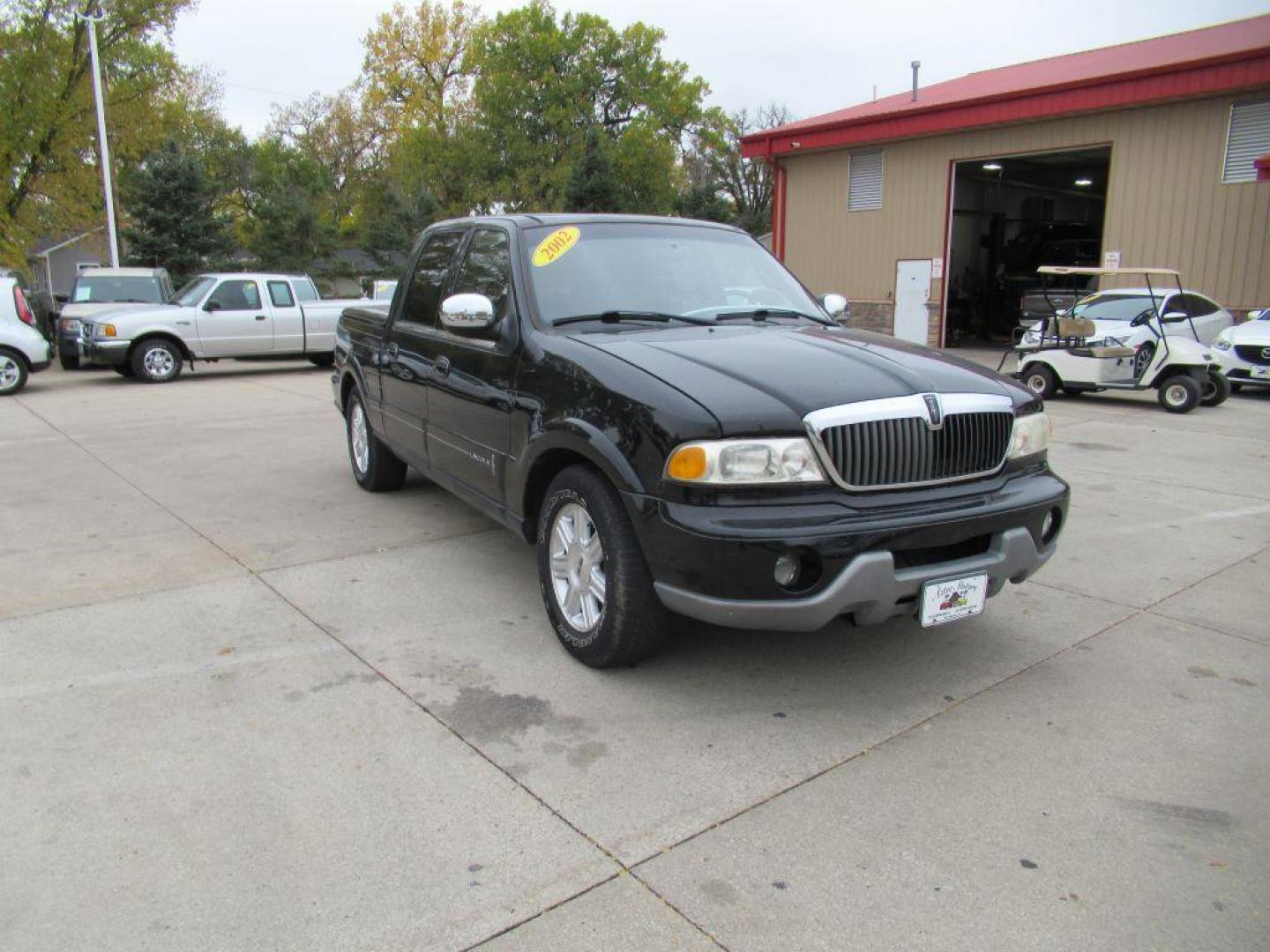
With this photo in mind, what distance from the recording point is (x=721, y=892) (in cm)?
252

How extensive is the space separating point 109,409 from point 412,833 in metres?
10.8

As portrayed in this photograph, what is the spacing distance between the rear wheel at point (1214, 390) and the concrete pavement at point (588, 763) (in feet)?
25.9

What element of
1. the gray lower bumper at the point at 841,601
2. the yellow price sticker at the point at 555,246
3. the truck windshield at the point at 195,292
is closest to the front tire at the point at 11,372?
the truck windshield at the point at 195,292

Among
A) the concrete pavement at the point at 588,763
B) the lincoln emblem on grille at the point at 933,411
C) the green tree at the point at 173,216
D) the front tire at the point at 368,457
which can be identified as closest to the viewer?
the concrete pavement at the point at 588,763

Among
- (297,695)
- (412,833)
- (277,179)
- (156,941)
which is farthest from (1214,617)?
(277,179)

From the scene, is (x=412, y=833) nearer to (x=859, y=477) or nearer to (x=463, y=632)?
(x=463, y=632)

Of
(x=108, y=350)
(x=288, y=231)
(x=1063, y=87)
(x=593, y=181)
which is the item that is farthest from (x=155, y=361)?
(x=288, y=231)

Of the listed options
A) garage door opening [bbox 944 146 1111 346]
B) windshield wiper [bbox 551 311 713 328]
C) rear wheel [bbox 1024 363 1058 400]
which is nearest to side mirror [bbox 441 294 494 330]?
windshield wiper [bbox 551 311 713 328]

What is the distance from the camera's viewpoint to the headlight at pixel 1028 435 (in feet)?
12.3

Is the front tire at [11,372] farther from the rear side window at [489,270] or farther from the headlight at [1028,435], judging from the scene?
the headlight at [1028,435]

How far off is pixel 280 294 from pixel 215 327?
4.04 feet

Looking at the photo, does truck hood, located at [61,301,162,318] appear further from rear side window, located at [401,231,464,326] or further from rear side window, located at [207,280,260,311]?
rear side window, located at [401,231,464,326]

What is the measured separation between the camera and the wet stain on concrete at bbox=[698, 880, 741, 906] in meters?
2.49

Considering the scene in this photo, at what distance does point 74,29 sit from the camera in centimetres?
2580
